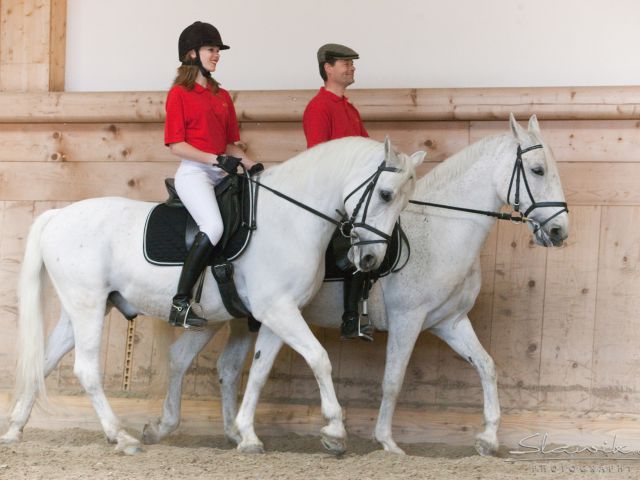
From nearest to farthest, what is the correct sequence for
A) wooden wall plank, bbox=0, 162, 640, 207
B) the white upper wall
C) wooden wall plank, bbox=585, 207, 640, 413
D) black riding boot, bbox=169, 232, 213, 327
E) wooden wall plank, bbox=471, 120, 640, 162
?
black riding boot, bbox=169, 232, 213, 327
wooden wall plank, bbox=585, 207, 640, 413
wooden wall plank, bbox=471, 120, 640, 162
the white upper wall
wooden wall plank, bbox=0, 162, 640, 207

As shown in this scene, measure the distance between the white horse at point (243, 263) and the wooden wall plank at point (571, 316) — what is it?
160 centimetres

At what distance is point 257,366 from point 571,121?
8.27ft

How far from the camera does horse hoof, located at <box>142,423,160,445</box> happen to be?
19.5ft

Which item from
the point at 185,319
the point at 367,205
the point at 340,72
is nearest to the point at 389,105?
the point at 340,72

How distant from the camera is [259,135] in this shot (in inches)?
266

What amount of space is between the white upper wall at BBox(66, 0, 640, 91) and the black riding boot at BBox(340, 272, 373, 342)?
5.54 ft

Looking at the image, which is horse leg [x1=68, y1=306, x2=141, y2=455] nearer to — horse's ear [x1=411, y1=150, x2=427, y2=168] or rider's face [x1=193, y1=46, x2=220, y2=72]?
rider's face [x1=193, y1=46, x2=220, y2=72]

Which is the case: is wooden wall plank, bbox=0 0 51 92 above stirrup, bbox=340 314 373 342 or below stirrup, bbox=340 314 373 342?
above

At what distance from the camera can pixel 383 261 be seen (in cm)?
559

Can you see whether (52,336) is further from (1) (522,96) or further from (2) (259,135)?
(1) (522,96)

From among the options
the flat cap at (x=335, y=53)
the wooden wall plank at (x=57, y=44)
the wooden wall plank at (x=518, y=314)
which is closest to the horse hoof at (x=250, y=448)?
the wooden wall plank at (x=518, y=314)

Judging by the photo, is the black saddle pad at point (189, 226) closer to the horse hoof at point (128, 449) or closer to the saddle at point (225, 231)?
the saddle at point (225, 231)

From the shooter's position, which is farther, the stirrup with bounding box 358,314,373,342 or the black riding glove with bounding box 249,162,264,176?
the stirrup with bounding box 358,314,373,342

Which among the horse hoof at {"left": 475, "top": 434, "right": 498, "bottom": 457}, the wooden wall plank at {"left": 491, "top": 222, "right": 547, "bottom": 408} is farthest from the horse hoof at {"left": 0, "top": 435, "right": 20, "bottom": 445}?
the wooden wall plank at {"left": 491, "top": 222, "right": 547, "bottom": 408}
